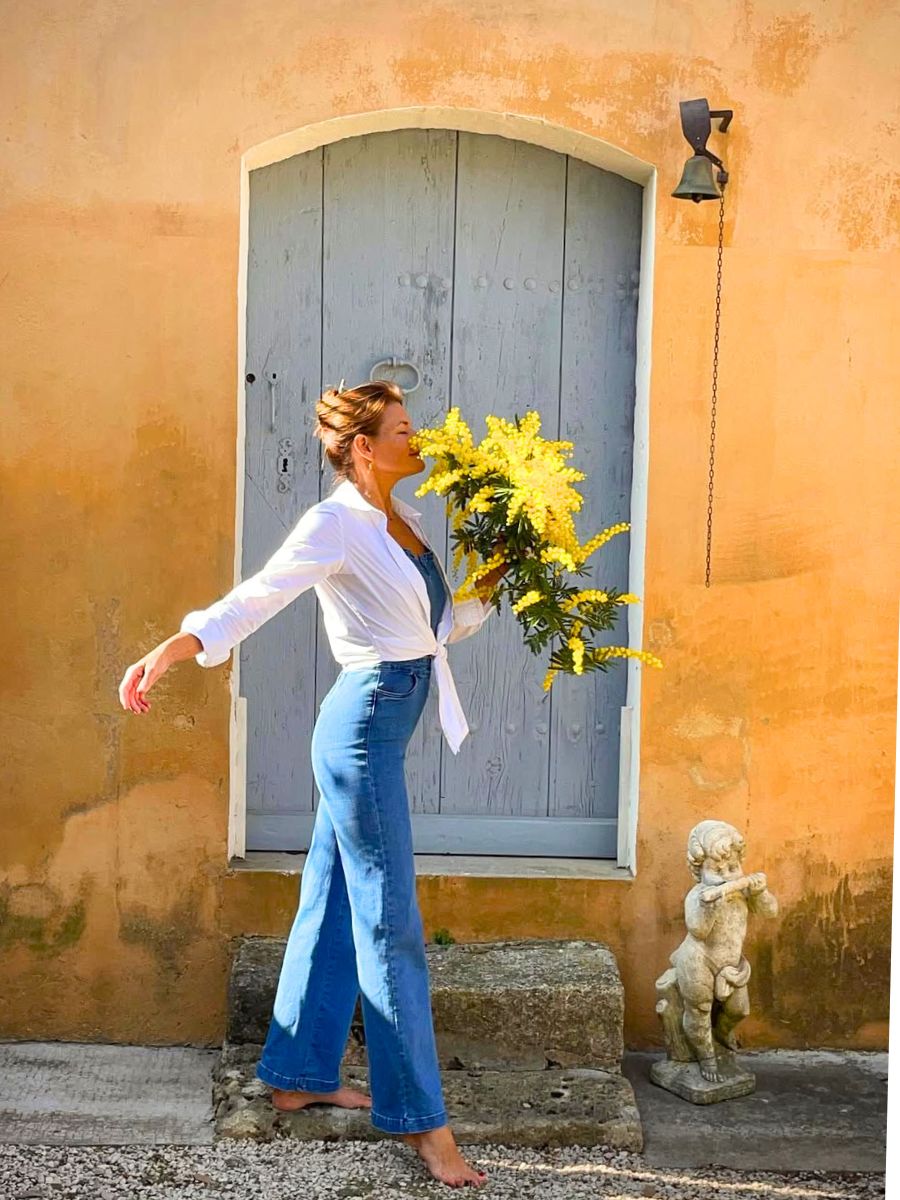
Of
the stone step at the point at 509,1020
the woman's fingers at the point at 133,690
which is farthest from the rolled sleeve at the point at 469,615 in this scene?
the stone step at the point at 509,1020

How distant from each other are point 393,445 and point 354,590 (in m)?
0.40

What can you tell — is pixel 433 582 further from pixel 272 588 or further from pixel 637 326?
pixel 637 326

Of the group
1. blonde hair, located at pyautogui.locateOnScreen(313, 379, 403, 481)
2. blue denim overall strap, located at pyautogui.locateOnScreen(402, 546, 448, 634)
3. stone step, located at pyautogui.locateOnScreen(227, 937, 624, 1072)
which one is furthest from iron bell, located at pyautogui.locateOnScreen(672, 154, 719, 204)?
stone step, located at pyautogui.locateOnScreen(227, 937, 624, 1072)

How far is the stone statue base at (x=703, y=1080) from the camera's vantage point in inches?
179

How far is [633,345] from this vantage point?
5.10 metres

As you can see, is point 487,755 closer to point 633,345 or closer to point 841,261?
point 633,345

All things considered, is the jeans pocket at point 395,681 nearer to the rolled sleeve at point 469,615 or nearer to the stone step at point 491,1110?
the rolled sleeve at point 469,615

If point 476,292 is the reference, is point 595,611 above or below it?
below

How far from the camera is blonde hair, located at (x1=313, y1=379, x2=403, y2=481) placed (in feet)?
13.2

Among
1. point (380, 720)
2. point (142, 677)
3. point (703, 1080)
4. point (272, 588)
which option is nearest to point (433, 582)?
point (380, 720)

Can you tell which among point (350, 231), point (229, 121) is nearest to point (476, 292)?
point (350, 231)

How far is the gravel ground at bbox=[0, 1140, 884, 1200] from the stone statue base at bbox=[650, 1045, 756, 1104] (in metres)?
0.40

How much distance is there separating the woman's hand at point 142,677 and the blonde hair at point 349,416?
0.76m

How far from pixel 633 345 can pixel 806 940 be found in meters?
1.95
